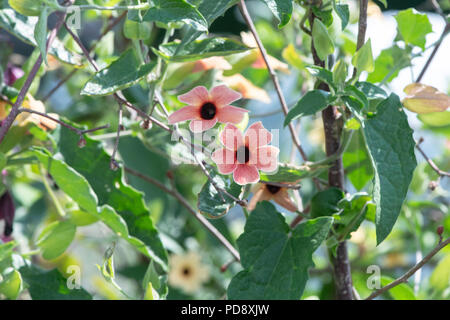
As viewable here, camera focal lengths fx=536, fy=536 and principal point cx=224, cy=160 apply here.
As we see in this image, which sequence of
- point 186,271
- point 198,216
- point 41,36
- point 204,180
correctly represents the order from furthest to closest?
point 186,271, point 204,180, point 198,216, point 41,36

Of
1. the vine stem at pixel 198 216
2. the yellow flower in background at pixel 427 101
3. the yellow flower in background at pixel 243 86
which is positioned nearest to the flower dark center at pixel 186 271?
the vine stem at pixel 198 216

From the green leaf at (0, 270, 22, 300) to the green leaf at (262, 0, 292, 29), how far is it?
27 cm

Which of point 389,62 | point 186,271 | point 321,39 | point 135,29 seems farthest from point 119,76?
point 186,271

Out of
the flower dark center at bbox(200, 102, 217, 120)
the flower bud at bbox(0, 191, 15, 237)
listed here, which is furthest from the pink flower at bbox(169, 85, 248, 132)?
the flower bud at bbox(0, 191, 15, 237)

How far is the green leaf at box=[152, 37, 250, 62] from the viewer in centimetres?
39

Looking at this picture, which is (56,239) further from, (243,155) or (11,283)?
(243,155)

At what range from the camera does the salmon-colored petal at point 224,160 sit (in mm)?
374

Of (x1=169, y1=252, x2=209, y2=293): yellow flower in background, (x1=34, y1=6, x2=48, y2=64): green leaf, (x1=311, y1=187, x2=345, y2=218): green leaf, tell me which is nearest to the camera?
(x1=34, y1=6, x2=48, y2=64): green leaf

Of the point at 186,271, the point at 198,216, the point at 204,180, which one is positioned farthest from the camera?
the point at 186,271

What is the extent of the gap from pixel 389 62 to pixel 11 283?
0.38 meters

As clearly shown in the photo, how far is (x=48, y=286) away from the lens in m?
0.48

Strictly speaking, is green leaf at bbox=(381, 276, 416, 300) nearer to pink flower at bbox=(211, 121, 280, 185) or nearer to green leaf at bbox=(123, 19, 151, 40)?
pink flower at bbox=(211, 121, 280, 185)

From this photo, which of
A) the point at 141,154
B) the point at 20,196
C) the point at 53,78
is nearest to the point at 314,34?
the point at 141,154
